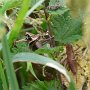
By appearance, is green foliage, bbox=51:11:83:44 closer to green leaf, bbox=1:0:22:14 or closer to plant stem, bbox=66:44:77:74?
plant stem, bbox=66:44:77:74

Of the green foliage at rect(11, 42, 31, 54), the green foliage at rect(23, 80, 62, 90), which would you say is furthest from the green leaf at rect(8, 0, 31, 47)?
the green foliage at rect(23, 80, 62, 90)

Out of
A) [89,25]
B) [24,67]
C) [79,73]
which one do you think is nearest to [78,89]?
[79,73]

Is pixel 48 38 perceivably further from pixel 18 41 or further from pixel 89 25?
pixel 89 25

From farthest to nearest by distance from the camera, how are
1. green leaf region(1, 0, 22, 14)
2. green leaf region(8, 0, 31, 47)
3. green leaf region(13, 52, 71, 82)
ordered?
green leaf region(1, 0, 22, 14), green leaf region(8, 0, 31, 47), green leaf region(13, 52, 71, 82)

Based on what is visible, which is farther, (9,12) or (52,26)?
(9,12)

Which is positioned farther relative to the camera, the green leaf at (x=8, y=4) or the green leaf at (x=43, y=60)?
the green leaf at (x=8, y=4)

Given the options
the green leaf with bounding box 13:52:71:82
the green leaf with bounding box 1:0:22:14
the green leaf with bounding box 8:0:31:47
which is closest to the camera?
the green leaf with bounding box 13:52:71:82

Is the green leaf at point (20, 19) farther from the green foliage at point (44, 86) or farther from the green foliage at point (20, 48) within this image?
the green foliage at point (44, 86)

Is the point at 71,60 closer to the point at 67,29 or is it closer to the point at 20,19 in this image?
the point at 67,29

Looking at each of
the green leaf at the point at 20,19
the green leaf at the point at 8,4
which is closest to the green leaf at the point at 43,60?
the green leaf at the point at 20,19
